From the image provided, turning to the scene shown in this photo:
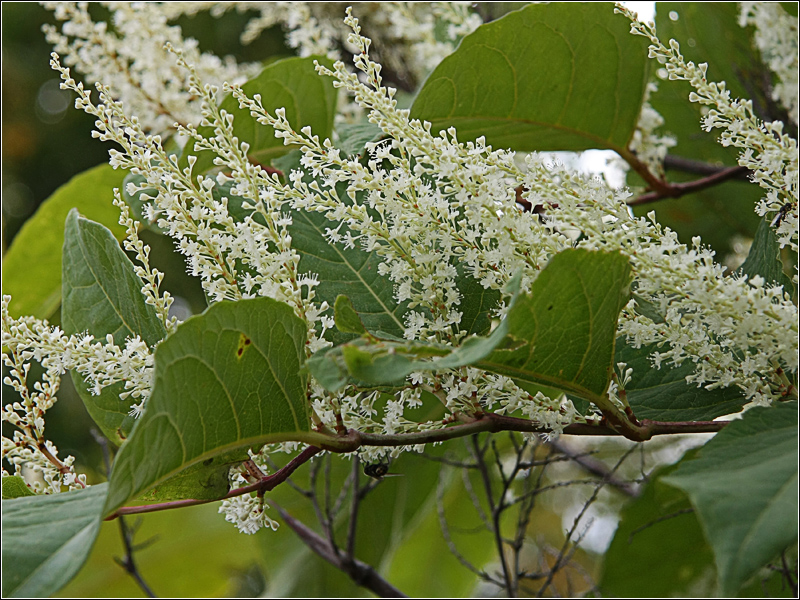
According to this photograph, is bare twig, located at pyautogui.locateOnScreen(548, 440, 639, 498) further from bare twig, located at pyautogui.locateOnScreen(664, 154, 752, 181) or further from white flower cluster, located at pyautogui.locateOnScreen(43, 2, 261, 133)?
white flower cluster, located at pyautogui.locateOnScreen(43, 2, 261, 133)

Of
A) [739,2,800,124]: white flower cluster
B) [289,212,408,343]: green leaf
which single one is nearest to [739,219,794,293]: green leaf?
[289,212,408,343]: green leaf

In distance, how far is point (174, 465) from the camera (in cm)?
49

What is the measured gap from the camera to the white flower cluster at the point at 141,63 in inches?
46.2

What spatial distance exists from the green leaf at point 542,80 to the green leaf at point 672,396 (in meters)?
0.37

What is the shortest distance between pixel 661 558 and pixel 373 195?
0.93 m

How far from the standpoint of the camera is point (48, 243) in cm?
130

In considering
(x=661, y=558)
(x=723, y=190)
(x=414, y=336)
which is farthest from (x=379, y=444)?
(x=723, y=190)

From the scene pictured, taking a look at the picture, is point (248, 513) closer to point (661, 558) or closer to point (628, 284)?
point (628, 284)

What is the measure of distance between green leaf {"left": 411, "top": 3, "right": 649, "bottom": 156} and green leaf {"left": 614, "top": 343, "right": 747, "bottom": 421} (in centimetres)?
37

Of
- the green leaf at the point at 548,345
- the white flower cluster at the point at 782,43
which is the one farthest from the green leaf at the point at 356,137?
the white flower cluster at the point at 782,43

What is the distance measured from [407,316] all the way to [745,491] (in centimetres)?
28

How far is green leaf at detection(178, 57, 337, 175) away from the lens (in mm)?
943

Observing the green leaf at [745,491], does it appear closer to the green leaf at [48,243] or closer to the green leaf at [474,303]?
the green leaf at [474,303]

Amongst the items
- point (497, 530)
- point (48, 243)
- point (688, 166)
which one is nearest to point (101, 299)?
point (497, 530)
